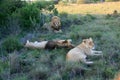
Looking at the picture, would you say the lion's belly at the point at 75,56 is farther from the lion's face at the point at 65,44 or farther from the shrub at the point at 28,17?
the shrub at the point at 28,17

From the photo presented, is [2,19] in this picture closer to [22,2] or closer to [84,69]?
[22,2]

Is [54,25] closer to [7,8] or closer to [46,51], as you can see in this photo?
[7,8]

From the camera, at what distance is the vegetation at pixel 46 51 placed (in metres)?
6.89

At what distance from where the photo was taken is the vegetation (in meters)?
6.89

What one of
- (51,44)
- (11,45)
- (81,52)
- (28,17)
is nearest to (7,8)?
(28,17)

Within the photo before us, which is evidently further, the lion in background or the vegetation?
the lion in background

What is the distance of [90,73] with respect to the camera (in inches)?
268

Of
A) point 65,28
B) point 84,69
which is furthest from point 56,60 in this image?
point 65,28

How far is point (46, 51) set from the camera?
891 cm

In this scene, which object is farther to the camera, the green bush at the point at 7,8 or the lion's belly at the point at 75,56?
the green bush at the point at 7,8

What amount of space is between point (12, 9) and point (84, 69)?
599 cm

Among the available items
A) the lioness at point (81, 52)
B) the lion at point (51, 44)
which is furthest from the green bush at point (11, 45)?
the lioness at point (81, 52)

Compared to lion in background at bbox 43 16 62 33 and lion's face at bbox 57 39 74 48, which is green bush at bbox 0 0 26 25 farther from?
lion's face at bbox 57 39 74 48

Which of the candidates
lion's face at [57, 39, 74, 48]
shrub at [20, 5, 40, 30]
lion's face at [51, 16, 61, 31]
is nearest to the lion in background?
lion's face at [51, 16, 61, 31]
